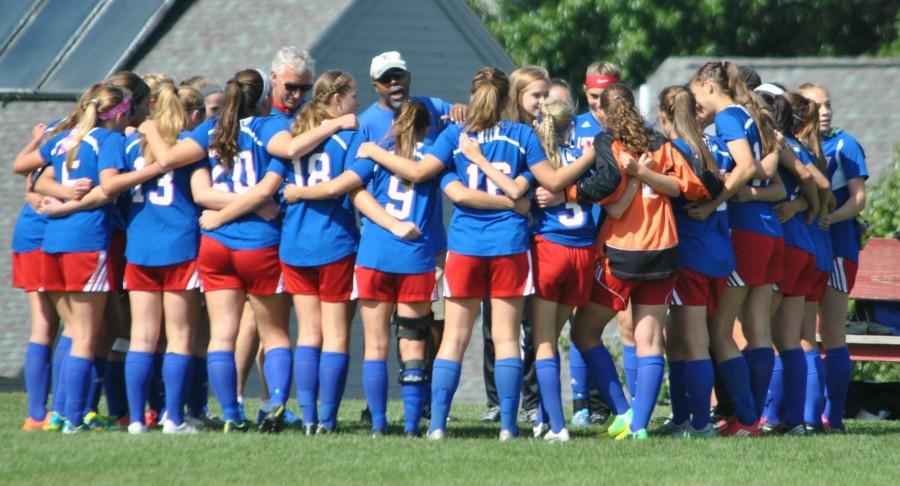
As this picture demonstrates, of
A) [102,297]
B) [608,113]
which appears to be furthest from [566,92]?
[102,297]

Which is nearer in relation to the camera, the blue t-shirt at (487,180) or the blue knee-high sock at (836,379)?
the blue t-shirt at (487,180)

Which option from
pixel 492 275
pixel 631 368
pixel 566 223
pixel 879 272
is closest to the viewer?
pixel 492 275

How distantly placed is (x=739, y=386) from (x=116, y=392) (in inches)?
152

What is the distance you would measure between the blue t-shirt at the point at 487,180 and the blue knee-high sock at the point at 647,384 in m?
0.97

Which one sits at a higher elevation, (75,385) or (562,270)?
(562,270)

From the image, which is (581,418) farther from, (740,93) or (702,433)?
(740,93)

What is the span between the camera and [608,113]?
9633mm

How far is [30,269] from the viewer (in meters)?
10.3

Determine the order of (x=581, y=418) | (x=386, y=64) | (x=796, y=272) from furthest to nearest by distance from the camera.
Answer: (x=581, y=418) → (x=796, y=272) → (x=386, y=64)

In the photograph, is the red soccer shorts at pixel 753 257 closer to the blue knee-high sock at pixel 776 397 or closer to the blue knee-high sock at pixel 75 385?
the blue knee-high sock at pixel 776 397

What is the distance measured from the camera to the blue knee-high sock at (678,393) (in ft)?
32.9

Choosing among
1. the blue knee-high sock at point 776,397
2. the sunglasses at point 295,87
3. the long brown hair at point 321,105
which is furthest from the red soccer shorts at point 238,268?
the blue knee-high sock at point 776,397

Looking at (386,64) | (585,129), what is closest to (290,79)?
(386,64)

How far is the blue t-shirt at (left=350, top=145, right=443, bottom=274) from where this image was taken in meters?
9.39
